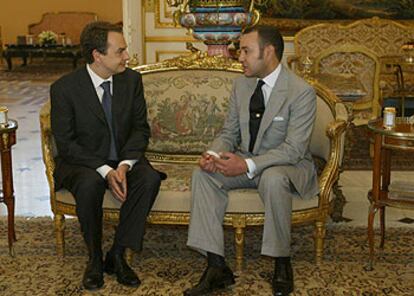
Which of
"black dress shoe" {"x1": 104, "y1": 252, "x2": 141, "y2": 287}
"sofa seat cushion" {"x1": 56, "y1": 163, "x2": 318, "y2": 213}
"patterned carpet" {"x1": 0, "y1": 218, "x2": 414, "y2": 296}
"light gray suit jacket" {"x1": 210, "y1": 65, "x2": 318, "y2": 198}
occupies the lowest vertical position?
"patterned carpet" {"x1": 0, "y1": 218, "x2": 414, "y2": 296}

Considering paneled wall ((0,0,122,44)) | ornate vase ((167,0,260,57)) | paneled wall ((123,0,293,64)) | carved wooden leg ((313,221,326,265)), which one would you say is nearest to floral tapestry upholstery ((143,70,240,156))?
ornate vase ((167,0,260,57))

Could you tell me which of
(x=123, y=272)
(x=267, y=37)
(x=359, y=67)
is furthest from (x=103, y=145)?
(x=359, y=67)

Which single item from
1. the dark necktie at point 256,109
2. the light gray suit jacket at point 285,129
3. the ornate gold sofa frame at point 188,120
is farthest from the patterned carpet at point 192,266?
the dark necktie at point 256,109

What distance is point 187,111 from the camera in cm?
422

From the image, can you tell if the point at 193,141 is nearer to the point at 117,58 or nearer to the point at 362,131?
the point at 117,58

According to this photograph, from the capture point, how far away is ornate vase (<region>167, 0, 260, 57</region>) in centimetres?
434

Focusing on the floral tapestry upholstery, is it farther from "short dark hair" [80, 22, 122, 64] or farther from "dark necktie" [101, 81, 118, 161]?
"short dark hair" [80, 22, 122, 64]

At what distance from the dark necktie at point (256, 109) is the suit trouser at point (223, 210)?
29cm

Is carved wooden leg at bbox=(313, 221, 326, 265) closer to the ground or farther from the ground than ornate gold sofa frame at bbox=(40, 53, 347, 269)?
closer to the ground

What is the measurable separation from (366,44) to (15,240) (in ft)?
20.4

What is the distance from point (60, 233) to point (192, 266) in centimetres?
77

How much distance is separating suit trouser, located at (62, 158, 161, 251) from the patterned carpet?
0.26m

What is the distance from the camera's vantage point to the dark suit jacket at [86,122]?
3590mm

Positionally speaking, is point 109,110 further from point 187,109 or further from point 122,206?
point 187,109
